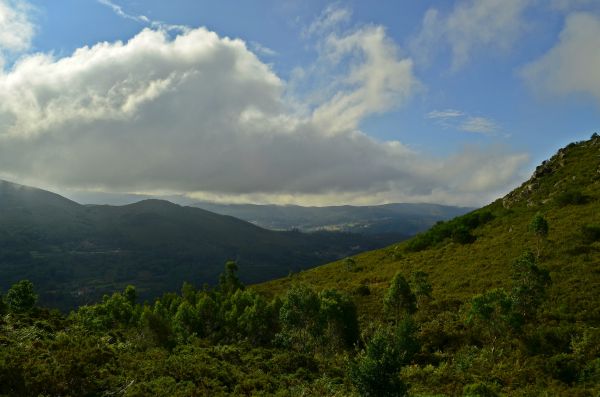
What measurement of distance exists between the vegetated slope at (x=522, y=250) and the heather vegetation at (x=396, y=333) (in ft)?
1.32

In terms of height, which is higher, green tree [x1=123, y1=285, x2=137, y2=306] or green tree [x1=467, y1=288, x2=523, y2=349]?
green tree [x1=467, y1=288, x2=523, y2=349]

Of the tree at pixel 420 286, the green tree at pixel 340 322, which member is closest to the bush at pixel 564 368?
the tree at pixel 420 286

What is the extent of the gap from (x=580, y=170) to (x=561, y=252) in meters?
48.9

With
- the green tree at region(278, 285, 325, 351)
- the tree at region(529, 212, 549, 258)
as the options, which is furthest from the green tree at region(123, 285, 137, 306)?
the tree at region(529, 212, 549, 258)

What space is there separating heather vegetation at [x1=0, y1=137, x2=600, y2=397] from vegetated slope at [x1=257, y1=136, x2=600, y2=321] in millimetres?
403

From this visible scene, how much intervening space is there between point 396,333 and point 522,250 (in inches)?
1598

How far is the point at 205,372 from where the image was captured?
3625 cm

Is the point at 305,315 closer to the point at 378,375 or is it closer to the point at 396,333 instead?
the point at 396,333

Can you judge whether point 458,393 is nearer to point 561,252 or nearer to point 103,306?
point 561,252

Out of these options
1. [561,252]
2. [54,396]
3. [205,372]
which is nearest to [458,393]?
[205,372]

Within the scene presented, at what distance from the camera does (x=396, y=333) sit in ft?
184

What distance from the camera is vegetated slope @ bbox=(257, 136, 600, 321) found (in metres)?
62.0

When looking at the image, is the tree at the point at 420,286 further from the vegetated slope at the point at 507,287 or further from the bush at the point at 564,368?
the bush at the point at 564,368

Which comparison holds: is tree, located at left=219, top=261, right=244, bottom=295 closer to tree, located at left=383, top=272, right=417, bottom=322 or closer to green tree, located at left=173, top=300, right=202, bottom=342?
green tree, located at left=173, top=300, right=202, bottom=342
